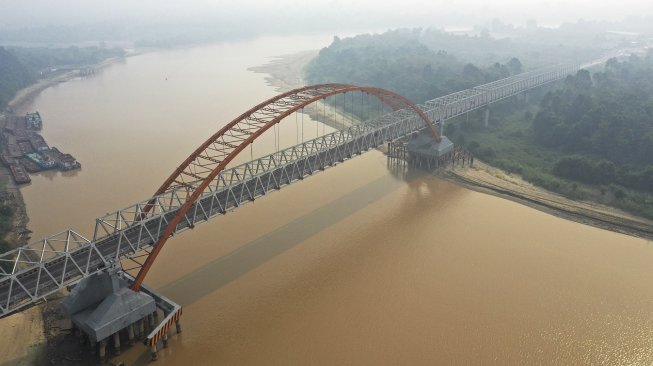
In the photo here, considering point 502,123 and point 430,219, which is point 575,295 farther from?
point 502,123

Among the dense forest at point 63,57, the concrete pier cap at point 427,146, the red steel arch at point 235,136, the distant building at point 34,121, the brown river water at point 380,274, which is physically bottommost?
the brown river water at point 380,274

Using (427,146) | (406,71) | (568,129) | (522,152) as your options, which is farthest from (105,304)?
(406,71)

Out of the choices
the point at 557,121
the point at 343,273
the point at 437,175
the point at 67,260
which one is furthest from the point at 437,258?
the point at 557,121

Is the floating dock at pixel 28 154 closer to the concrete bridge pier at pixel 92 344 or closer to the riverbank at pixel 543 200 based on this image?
the concrete bridge pier at pixel 92 344

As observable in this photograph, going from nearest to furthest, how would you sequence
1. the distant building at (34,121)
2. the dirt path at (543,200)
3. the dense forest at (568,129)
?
the dirt path at (543,200)
the dense forest at (568,129)
the distant building at (34,121)

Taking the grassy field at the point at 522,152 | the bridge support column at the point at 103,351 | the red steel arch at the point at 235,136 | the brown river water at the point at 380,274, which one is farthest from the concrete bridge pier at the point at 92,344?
the grassy field at the point at 522,152
